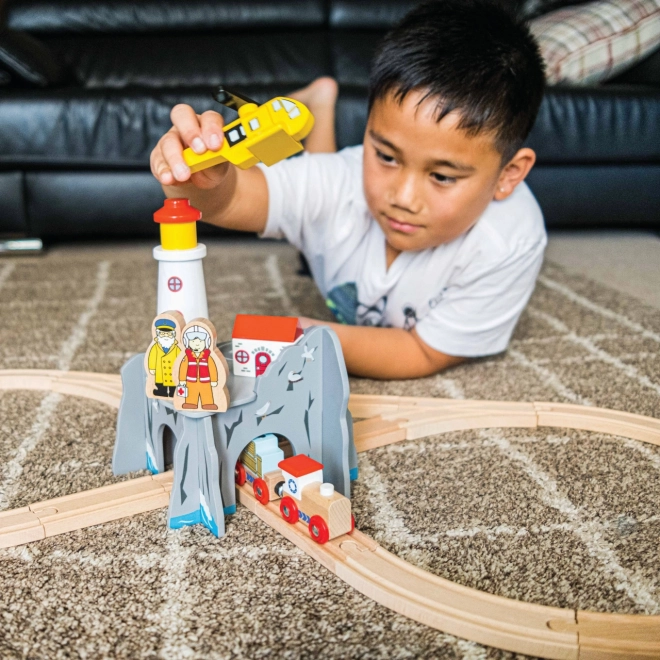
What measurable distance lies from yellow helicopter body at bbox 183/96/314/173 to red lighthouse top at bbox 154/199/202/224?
0.05 metres

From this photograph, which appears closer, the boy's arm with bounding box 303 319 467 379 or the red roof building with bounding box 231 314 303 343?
the red roof building with bounding box 231 314 303 343

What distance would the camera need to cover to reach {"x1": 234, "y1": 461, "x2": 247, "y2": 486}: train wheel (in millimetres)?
654

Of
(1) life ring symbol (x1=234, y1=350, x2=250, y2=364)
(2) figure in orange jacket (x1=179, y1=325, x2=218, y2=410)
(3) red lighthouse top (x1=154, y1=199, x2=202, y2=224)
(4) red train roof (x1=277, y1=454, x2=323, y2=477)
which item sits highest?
(3) red lighthouse top (x1=154, y1=199, x2=202, y2=224)

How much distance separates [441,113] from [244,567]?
518mm

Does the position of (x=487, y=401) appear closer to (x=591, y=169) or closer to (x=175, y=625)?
(x=175, y=625)

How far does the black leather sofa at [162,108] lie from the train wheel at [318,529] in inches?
49.0

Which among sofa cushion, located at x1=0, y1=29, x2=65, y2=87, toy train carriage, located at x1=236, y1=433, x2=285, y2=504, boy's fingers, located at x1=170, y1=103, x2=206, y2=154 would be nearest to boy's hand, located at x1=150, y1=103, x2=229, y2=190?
boy's fingers, located at x1=170, y1=103, x2=206, y2=154

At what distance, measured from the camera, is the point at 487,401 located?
850 millimetres

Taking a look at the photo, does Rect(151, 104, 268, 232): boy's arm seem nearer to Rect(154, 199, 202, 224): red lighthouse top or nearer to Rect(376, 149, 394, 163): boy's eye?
Rect(154, 199, 202, 224): red lighthouse top

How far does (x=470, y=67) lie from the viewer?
31.9 inches

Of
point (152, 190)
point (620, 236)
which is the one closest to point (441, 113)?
point (152, 190)

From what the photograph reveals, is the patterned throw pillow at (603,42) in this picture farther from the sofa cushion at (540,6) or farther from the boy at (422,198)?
the boy at (422,198)

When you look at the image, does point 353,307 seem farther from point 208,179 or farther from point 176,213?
point 176,213

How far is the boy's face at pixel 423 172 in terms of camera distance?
31.4 inches
